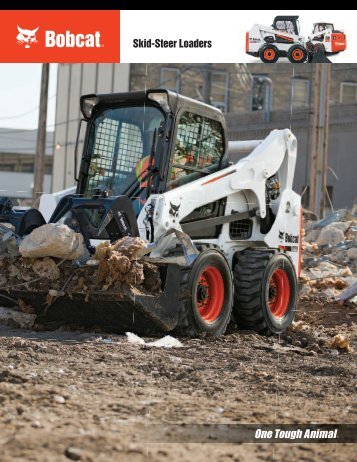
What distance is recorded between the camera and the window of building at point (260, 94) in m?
10.8

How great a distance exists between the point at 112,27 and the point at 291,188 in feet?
11.5

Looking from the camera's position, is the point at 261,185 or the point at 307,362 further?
the point at 261,185

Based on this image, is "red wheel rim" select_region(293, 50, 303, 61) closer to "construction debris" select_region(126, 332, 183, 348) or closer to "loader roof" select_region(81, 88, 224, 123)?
"loader roof" select_region(81, 88, 224, 123)

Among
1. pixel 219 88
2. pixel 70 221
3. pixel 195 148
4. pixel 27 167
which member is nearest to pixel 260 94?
pixel 219 88

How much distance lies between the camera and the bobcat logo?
7562mm

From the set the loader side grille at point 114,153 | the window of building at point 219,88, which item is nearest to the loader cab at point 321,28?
the loader side grille at point 114,153

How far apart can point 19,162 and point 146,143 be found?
Result: 152 centimetres

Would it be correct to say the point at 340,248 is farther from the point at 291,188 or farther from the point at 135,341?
the point at 135,341

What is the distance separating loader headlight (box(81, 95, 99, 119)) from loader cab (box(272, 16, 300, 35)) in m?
2.48

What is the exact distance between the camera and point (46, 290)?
7.93 meters

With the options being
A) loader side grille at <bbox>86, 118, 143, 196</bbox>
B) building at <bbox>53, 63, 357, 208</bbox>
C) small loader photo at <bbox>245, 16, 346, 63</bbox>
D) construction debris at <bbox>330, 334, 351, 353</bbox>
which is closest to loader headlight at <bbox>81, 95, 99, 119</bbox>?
loader side grille at <bbox>86, 118, 143, 196</bbox>

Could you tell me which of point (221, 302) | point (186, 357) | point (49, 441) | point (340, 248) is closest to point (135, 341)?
point (186, 357)

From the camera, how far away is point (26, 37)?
25.1 ft

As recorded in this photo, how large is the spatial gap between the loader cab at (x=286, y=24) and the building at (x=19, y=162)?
3012 millimetres
